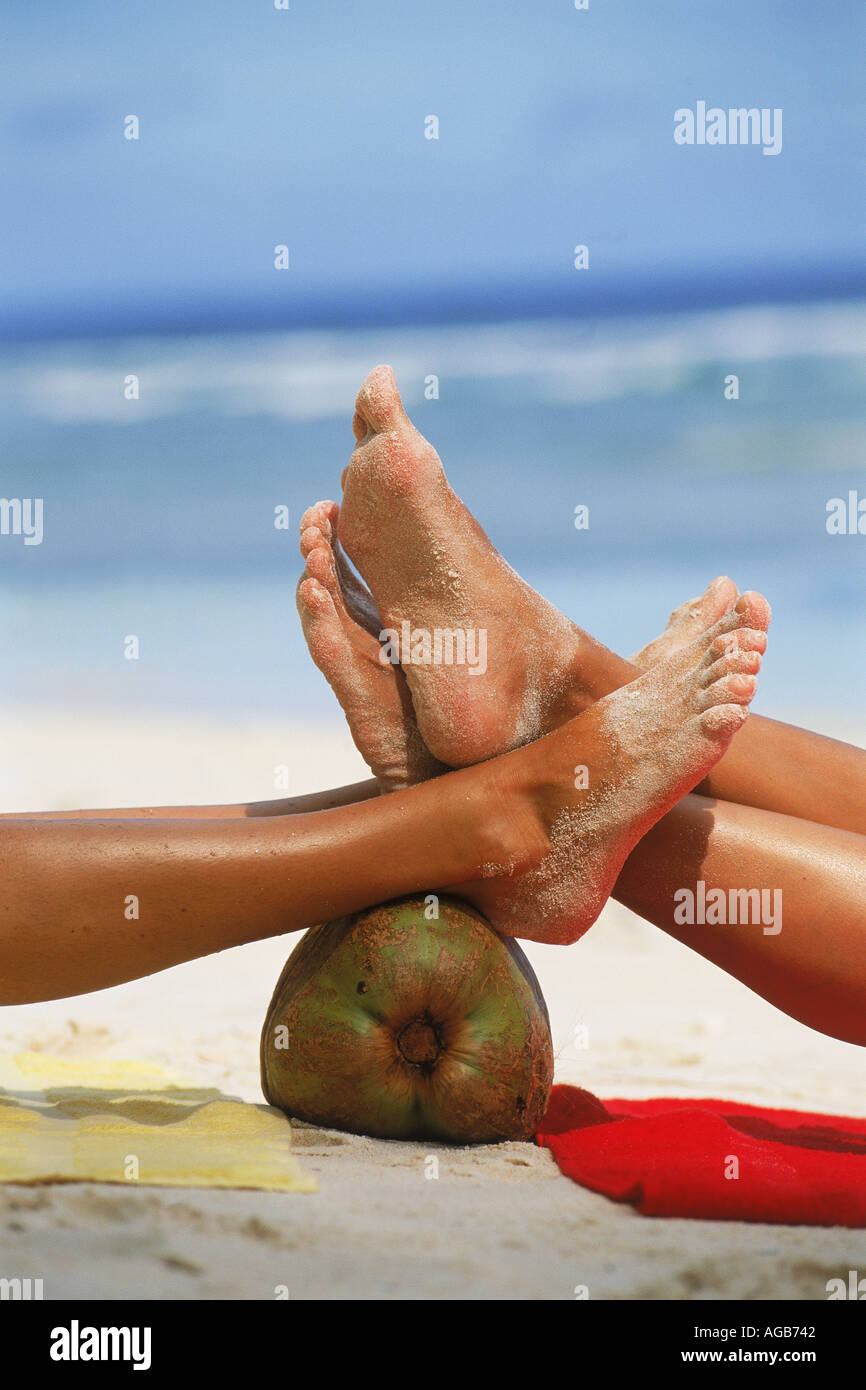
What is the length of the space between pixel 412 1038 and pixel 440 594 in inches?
23.3

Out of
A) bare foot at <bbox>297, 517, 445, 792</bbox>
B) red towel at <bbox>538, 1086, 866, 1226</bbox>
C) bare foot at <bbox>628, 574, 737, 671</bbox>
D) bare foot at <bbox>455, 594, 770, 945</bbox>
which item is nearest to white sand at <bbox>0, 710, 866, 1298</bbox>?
red towel at <bbox>538, 1086, 866, 1226</bbox>

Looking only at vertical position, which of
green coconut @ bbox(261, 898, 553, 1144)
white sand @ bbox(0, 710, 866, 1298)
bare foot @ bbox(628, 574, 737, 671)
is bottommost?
white sand @ bbox(0, 710, 866, 1298)

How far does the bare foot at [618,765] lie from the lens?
1724mm

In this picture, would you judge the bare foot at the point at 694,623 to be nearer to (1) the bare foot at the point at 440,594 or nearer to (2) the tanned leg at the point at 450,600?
(2) the tanned leg at the point at 450,600

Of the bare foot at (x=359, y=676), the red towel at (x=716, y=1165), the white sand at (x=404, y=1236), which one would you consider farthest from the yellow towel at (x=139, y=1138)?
the bare foot at (x=359, y=676)

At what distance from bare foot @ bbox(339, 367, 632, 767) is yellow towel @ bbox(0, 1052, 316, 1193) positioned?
0.56m

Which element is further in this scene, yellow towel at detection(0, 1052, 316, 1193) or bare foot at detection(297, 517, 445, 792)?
bare foot at detection(297, 517, 445, 792)

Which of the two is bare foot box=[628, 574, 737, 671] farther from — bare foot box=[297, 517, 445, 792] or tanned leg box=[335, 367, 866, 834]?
bare foot box=[297, 517, 445, 792]

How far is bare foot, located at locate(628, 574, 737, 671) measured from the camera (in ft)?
7.29

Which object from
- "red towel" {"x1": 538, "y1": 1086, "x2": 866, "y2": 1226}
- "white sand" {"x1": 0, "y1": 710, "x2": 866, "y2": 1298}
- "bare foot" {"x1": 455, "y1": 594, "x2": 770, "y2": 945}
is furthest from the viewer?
"bare foot" {"x1": 455, "y1": 594, "x2": 770, "y2": 945}

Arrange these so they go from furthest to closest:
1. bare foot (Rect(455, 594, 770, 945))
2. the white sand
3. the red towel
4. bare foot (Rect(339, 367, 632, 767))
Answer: bare foot (Rect(339, 367, 632, 767)), bare foot (Rect(455, 594, 770, 945)), the red towel, the white sand

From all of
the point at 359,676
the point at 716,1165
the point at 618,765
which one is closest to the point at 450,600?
the point at 359,676
